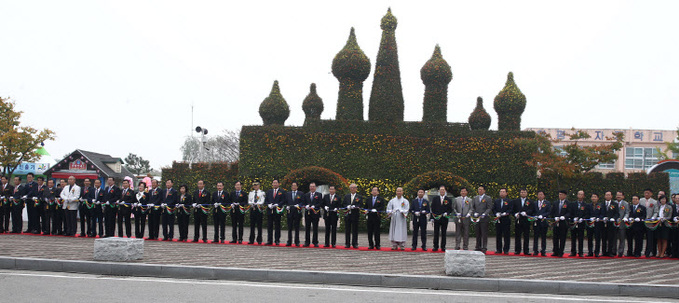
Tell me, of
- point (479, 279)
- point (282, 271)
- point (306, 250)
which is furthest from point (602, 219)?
point (282, 271)

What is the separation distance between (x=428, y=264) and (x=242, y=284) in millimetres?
4239

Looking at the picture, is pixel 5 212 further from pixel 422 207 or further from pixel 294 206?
pixel 422 207

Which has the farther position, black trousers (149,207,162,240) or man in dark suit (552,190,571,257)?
black trousers (149,207,162,240)

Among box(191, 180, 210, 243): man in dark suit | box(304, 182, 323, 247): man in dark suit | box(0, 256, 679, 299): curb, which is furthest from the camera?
box(191, 180, 210, 243): man in dark suit

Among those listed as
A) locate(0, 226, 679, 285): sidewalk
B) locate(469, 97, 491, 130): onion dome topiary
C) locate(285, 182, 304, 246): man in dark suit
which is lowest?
locate(0, 226, 679, 285): sidewalk

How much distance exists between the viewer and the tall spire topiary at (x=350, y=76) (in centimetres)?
2423

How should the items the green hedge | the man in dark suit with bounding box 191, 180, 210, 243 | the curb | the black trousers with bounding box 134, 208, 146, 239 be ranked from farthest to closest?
the green hedge < the black trousers with bounding box 134, 208, 146, 239 < the man in dark suit with bounding box 191, 180, 210, 243 < the curb

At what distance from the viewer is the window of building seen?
60.6 meters

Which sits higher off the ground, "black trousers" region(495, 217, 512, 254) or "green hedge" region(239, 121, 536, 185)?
"green hedge" region(239, 121, 536, 185)

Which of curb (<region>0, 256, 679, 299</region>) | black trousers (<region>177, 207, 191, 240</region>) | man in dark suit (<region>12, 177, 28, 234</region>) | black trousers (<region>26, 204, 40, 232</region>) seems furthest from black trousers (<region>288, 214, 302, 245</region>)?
man in dark suit (<region>12, 177, 28, 234</region>)

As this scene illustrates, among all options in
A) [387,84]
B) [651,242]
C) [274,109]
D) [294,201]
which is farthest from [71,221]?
[651,242]

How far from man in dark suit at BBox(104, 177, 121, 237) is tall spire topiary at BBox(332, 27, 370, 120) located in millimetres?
11197

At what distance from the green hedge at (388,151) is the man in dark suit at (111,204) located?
8.48m

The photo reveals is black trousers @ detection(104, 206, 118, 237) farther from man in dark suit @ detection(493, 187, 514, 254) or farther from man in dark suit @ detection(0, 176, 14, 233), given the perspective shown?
man in dark suit @ detection(493, 187, 514, 254)
